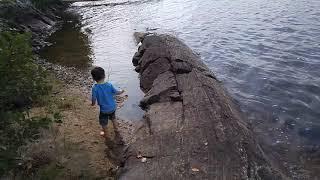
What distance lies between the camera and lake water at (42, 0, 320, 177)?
34.0ft

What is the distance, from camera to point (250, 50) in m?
16.3

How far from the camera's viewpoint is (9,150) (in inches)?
253

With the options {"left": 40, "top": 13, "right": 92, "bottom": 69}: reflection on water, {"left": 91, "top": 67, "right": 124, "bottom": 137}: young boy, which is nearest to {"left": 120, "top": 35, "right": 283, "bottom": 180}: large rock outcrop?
{"left": 91, "top": 67, "right": 124, "bottom": 137}: young boy

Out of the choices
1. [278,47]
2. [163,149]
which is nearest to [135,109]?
[163,149]

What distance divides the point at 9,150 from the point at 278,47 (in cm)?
1218

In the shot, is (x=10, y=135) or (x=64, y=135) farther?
(x=64, y=135)

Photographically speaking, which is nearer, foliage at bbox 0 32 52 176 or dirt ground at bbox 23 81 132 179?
foliage at bbox 0 32 52 176

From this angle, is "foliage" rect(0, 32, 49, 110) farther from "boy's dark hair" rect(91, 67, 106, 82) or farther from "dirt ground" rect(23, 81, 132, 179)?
"boy's dark hair" rect(91, 67, 106, 82)

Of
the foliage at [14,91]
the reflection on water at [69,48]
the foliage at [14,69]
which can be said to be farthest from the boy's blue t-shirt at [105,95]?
the reflection on water at [69,48]

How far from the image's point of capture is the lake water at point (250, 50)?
10.4 metres

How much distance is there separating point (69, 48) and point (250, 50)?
329 inches

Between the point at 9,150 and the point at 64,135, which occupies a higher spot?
the point at 9,150

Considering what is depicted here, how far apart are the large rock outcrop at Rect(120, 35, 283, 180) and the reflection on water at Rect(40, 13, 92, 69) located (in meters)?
6.61

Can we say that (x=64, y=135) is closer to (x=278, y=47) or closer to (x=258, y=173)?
(x=258, y=173)
